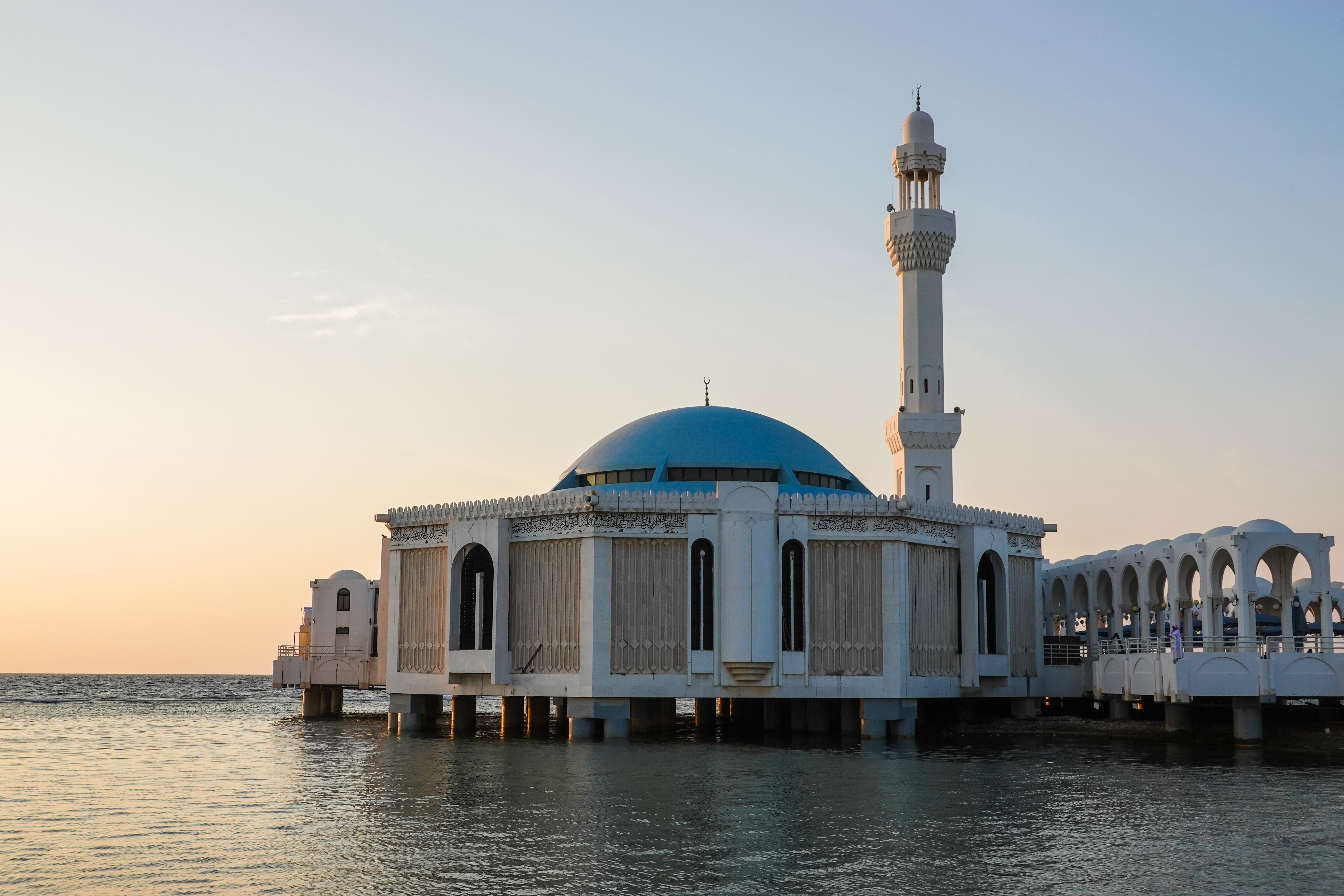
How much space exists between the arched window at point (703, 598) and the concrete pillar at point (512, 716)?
999cm

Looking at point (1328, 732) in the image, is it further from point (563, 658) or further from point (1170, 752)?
point (563, 658)

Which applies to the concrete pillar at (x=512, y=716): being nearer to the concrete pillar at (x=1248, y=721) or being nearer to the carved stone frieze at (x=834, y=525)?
the carved stone frieze at (x=834, y=525)

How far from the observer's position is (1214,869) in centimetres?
2023

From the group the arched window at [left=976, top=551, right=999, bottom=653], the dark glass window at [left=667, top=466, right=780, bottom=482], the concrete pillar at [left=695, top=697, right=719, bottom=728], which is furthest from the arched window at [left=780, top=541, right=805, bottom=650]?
the concrete pillar at [left=695, top=697, right=719, bottom=728]

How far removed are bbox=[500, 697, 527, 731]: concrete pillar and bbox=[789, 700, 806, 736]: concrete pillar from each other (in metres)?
10.6

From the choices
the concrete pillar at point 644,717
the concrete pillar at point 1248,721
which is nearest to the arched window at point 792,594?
the concrete pillar at point 644,717

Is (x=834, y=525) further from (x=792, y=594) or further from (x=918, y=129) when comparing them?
(x=918, y=129)

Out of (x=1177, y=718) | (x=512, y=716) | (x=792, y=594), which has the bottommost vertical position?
(x=512, y=716)

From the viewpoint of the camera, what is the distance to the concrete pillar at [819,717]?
4709 centimetres

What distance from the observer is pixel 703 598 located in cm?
4372

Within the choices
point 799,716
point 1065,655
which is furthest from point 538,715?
point 1065,655

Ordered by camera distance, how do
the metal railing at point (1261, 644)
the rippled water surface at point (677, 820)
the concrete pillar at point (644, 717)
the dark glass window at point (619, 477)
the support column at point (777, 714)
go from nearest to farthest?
the rippled water surface at point (677, 820)
the metal railing at point (1261, 644)
the concrete pillar at point (644, 717)
the dark glass window at point (619, 477)
the support column at point (777, 714)

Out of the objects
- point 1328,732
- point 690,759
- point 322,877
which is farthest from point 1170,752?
point 322,877

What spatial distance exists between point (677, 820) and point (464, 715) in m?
26.2
